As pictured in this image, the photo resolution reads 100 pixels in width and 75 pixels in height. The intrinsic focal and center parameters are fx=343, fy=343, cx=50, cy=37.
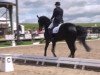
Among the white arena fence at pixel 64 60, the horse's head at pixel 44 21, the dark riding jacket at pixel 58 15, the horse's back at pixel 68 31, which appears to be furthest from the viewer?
the horse's head at pixel 44 21

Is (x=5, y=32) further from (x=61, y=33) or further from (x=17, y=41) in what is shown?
(x=61, y=33)

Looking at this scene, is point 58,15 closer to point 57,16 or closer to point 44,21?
point 57,16

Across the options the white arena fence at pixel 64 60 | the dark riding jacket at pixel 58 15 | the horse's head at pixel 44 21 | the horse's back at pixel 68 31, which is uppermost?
the dark riding jacket at pixel 58 15

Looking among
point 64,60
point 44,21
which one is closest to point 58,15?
point 44,21

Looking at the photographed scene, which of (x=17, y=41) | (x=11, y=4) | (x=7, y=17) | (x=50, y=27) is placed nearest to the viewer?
(x=50, y=27)

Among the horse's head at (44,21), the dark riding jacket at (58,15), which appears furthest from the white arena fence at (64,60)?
the dark riding jacket at (58,15)

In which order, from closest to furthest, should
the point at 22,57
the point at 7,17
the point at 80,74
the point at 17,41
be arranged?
the point at 80,74
the point at 22,57
the point at 17,41
the point at 7,17

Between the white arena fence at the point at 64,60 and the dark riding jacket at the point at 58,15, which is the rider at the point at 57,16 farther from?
the white arena fence at the point at 64,60

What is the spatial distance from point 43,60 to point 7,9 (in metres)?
28.7

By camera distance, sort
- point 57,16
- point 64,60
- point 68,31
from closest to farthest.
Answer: point 64,60
point 68,31
point 57,16

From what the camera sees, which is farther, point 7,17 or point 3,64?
point 7,17

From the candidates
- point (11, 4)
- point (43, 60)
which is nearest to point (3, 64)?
point (43, 60)


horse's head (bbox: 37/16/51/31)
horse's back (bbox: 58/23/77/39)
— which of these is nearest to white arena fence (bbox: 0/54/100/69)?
horse's back (bbox: 58/23/77/39)

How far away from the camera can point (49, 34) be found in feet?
54.8
